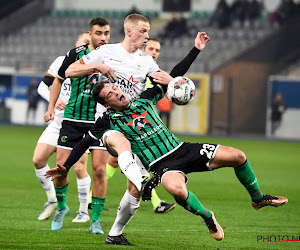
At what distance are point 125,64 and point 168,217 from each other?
2630 mm

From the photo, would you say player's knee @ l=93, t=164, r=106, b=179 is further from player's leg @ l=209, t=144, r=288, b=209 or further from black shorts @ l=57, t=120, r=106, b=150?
player's leg @ l=209, t=144, r=288, b=209

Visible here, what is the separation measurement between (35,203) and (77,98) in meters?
2.44

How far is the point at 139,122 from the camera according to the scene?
6.28 metres

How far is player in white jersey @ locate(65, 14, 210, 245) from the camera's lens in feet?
21.0

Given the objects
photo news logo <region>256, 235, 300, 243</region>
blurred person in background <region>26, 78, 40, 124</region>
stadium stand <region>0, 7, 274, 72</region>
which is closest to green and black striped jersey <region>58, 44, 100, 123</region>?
photo news logo <region>256, 235, 300, 243</region>

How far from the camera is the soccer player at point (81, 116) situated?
23.8ft

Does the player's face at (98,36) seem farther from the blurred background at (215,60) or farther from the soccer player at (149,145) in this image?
the blurred background at (215,60)

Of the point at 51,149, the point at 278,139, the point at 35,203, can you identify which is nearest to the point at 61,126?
the point at 51,149

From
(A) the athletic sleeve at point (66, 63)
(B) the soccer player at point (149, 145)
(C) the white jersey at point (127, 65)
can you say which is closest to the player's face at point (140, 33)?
(C) the white jersey at point (127, 65)

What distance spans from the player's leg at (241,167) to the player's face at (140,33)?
4.38ft

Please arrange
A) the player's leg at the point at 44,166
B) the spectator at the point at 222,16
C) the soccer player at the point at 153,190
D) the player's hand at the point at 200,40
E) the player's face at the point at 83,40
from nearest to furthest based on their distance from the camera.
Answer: the player's hand at the point at 200,40 → the player's leg at the point at 44,166 → the player's face at the point at 83,40 → the soccer player at the point at 153,190 → the spectator at the point at 222,16

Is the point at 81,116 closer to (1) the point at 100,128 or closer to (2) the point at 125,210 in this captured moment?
(1) the point at 100,128

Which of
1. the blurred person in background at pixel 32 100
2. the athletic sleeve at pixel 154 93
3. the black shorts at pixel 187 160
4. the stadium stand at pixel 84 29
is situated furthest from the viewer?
the stadium stand at pixel 84 29

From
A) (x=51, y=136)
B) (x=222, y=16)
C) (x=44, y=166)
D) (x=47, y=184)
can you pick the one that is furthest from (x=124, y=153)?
(x=222, y=16)
